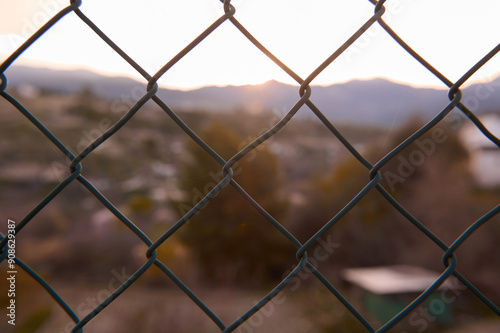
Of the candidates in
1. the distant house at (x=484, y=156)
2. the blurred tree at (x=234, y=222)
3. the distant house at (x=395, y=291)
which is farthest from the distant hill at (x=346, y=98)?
the distant house at (x=395, y=291)

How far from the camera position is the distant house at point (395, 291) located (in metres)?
6.17

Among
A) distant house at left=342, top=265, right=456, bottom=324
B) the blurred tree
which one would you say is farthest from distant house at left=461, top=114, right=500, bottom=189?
the blurred tree

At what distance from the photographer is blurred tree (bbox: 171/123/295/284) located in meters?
7.09

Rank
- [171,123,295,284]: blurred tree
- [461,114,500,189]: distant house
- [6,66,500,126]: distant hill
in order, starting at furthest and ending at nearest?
[461,114,500,189]: distant house → [171,123,295,284]: blurred tree → [6,66,500,126]: distant hill

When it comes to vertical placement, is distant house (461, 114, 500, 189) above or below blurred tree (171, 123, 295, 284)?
below

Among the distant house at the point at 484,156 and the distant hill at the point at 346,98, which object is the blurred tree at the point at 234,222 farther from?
the distant house at the point at 484,156

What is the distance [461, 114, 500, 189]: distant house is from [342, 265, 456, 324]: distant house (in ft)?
10.6

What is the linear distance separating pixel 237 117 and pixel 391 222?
3764mm

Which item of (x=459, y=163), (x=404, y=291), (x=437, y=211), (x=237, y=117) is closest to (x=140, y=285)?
(x=237, y=117)

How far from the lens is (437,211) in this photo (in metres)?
6.66

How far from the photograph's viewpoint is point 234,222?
7.43 m

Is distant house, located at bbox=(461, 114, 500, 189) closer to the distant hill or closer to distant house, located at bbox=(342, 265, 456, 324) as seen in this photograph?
the distant hill

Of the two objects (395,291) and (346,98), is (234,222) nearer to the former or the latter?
(395,291)

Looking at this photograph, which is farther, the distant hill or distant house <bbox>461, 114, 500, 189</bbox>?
distant house <bbox>461, 114, 500, 189</bbox>
